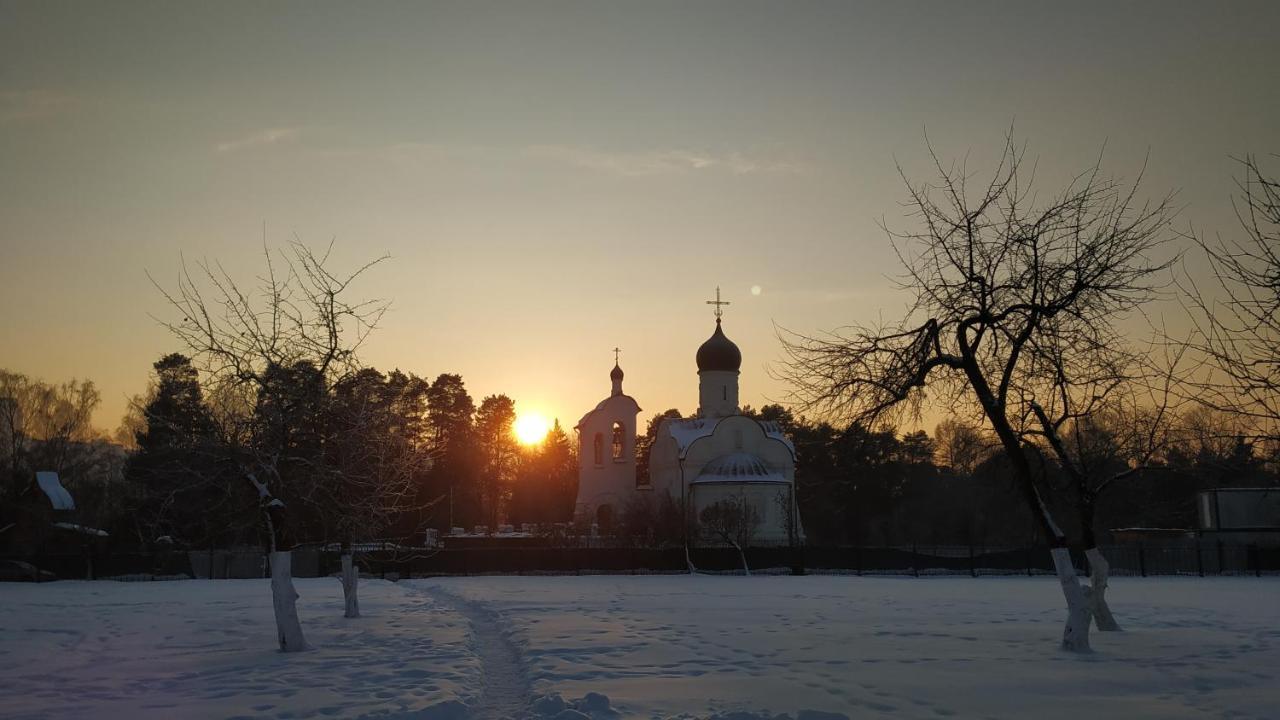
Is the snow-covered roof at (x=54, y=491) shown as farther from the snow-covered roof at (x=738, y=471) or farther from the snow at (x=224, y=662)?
the snow-covered roof at (x=738, y=471)

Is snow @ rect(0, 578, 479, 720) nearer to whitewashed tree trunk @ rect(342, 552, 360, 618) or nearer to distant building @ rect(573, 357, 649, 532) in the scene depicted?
whitewashed tree trunk @ rect(342, 552, 360, 618)

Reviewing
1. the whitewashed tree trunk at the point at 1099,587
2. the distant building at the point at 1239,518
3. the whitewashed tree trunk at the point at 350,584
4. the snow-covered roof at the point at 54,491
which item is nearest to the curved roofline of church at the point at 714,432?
the distant building at the point at 1239,518

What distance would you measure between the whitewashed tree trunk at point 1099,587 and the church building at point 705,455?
3660 cm

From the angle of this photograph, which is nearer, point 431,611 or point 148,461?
point 431,611

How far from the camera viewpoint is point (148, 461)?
150 ft

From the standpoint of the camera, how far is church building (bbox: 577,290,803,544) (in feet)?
183

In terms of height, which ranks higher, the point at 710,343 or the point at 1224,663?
the point at 710,343

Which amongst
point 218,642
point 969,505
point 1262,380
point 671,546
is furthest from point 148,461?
point 969,505

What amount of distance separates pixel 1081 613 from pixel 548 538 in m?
42.5

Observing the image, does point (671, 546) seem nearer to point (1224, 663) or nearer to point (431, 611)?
point (431, 611)

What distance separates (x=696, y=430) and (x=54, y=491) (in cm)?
3401

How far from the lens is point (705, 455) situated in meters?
59.6

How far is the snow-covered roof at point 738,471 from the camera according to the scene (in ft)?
183

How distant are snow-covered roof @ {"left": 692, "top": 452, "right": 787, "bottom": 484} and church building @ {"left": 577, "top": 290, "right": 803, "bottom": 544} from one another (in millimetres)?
55
